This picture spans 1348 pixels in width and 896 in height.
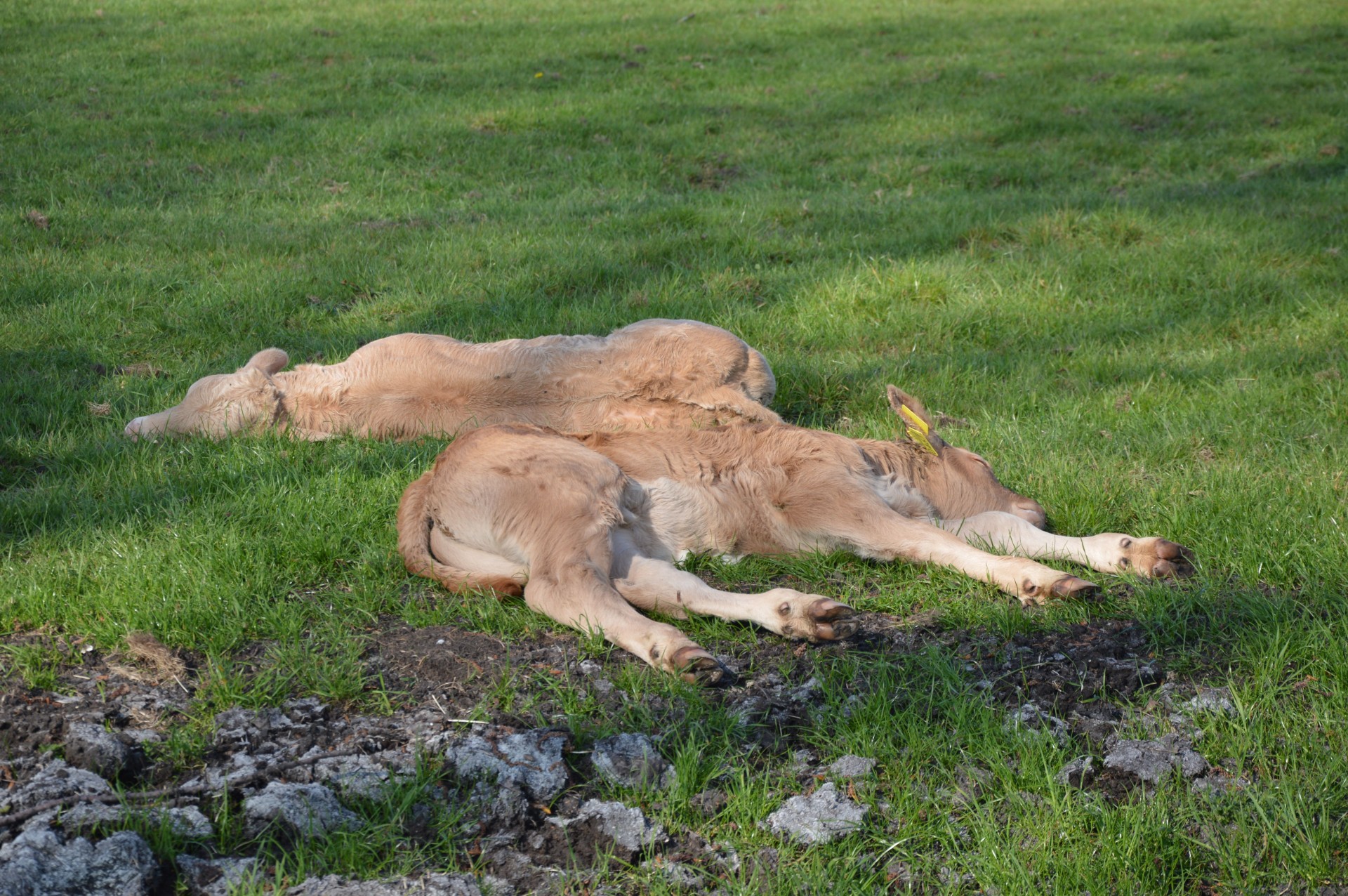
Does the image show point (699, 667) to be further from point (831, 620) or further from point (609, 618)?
point (831, 620)

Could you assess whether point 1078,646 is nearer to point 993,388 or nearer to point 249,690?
point 249,690

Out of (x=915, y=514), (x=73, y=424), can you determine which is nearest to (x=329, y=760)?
(x=915, y=514)

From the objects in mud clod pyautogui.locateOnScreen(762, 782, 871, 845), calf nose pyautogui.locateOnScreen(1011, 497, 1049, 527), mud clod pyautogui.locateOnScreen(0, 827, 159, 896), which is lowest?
calf nose pyautogui.locateOnScreen(1011, 497, 1049, 527)

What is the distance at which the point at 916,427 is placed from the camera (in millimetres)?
4855

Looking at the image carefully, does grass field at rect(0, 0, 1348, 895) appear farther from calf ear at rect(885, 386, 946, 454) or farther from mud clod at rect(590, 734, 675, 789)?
calf ear at rect(885, 386, 946, 454)

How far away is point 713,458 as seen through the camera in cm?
471

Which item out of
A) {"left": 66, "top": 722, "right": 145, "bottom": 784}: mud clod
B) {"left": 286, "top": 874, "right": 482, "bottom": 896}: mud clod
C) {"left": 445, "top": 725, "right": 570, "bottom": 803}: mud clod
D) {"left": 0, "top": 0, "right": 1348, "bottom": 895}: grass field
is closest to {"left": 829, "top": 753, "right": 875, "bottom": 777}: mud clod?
{"left": 0, "top": 0, "right": 1348, "bottom": 895}: grass field

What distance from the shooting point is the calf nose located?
4.80 m

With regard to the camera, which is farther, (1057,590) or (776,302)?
(776,302)

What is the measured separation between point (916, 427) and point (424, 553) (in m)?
2.16

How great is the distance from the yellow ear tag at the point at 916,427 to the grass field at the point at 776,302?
69 centimetres

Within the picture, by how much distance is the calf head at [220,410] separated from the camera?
5844mm

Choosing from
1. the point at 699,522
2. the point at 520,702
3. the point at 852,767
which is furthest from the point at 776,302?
the point at 852,767

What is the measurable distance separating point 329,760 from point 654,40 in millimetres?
15869
